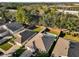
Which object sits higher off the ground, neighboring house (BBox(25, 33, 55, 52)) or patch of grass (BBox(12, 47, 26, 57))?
neighboring house (BBox(25, 33, 55, 52))

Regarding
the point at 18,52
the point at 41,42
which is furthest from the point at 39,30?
the point at 18,52

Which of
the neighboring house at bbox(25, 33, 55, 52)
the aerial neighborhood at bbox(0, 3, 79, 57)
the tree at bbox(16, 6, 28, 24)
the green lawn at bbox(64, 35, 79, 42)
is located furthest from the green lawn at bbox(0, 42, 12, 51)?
the green lawn at bbox(64, 35, 79, 42)

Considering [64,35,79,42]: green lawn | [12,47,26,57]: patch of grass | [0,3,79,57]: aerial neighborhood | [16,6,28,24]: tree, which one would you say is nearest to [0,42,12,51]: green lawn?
[0,3,79,57]: aerial neighborhood

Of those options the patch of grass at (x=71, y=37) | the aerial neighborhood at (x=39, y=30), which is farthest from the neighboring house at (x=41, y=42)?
the patch of grass at (x=71, y=37)

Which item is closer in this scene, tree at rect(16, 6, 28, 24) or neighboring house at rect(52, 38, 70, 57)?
neighboring house at rect(52, 38, 70, 57)

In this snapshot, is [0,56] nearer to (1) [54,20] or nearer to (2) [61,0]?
(1) [54,20]

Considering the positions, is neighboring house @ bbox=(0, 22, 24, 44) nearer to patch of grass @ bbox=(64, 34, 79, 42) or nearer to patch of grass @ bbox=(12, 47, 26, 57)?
patch of grass @ bbox=(12, 47, 26, 57)

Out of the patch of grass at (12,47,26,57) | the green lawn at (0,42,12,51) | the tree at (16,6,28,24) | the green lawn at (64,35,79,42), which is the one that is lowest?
the patch of grass at (12,47,26,57)

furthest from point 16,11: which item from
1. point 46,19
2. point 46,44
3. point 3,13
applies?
point 46,44

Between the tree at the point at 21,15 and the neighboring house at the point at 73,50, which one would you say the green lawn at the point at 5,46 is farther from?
the neighboring house at the point at 73,50
